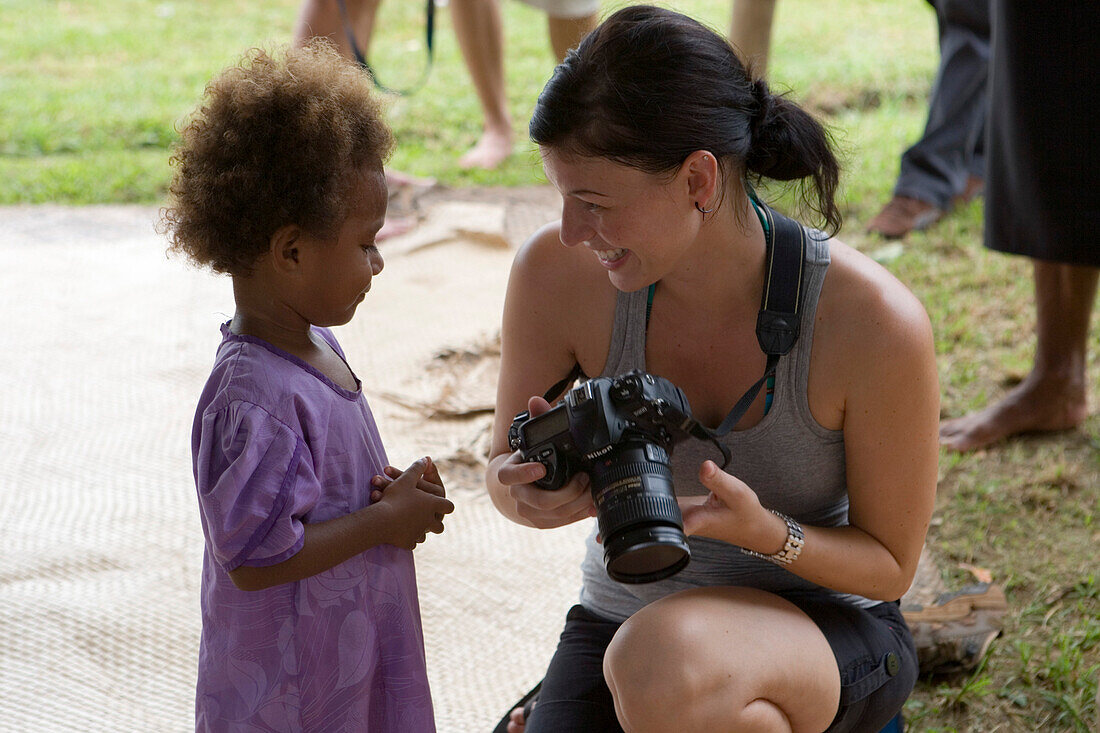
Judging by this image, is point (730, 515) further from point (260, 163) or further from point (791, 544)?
point (260, 163)

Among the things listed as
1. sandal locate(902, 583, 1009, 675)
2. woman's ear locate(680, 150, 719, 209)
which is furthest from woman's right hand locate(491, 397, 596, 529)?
sandal locate(902, 583, 1009, 675)

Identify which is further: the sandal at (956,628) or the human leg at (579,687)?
the sandal at (956,628)

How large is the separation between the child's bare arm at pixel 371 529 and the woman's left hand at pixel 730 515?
12.5 inches

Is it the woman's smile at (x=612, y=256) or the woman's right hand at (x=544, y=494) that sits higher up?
the woman's smile at (x=612, y=256)

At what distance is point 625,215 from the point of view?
4.64ft

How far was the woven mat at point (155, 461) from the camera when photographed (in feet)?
6.60

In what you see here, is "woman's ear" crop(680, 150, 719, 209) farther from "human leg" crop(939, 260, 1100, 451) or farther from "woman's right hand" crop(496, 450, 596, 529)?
"human leg" crop(939, 260, 1100, 451)

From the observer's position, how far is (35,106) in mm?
5230

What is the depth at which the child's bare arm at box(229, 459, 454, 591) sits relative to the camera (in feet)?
4.15

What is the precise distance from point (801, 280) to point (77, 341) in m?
2.44

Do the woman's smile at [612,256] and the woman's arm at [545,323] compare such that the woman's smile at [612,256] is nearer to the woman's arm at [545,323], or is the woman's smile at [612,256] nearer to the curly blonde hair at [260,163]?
the woman's arm at [545,323]

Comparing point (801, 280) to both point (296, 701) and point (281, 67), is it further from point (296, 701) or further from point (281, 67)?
point (296, 701)

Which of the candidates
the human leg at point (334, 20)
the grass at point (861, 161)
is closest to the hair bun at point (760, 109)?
the grass at point (861, 161)

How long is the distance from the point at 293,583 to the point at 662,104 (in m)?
0.74
